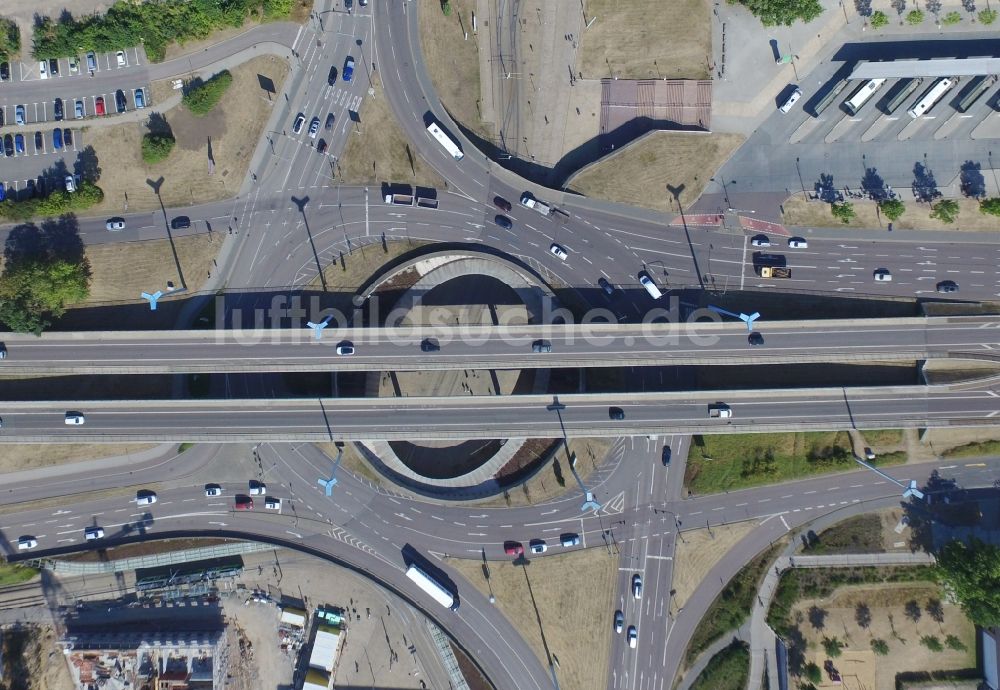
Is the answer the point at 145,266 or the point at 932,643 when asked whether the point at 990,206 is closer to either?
the point at 932,643

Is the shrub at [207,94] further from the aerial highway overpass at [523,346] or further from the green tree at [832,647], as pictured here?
the green tree at [832,647]

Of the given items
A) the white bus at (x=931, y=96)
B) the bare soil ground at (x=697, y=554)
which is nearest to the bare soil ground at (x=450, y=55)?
the white bus at (x=931, y=96)

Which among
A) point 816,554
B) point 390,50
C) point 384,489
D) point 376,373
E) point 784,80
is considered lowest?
point 816,554

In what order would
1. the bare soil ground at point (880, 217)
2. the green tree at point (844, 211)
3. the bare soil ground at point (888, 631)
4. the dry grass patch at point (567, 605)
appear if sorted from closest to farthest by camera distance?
the green tree at point (844, 211), the dry grass patch at point (567, 605), the bare soil ground at point (880, 217), the bare soil ground at point (888, 631)

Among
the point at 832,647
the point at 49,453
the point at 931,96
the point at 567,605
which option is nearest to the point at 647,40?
the point at 931,96

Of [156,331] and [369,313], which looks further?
[369,313]

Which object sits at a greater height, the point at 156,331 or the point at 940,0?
the point at 940,0

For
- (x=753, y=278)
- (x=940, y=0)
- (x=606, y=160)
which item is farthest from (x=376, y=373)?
(x=940, y=0)

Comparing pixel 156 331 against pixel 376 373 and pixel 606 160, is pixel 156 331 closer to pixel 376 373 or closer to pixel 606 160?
pixel 376 373
